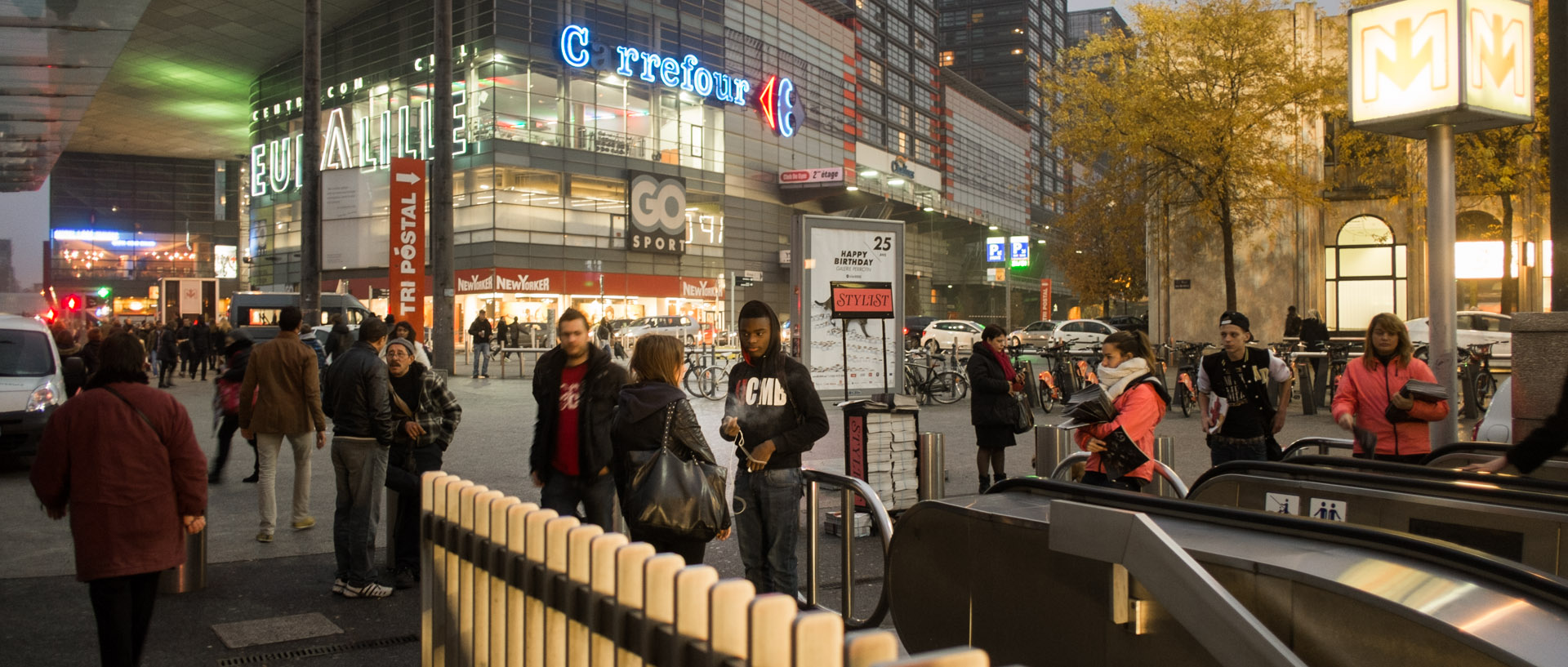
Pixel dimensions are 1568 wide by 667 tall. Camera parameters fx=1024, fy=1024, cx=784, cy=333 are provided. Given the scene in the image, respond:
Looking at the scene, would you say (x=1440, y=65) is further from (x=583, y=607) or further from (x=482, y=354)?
(x=482, y=354)

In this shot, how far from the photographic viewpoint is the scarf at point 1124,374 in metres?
6.19

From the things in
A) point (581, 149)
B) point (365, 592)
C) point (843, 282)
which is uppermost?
point (581, 149)

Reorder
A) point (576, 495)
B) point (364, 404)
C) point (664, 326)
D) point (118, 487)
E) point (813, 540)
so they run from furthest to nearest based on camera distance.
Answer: point (664, 326) < point (364, 404) < point (576, 495) < point (813, 540) < point (118, 487)

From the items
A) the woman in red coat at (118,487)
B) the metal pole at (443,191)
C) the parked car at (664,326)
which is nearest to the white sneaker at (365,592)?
the woman in red coat at (118,487)

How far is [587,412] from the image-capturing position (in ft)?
19.0

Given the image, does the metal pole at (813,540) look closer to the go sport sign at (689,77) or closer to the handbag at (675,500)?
the handbag at (675,500)

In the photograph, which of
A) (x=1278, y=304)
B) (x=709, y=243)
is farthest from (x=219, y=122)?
(x=1278, y=304)

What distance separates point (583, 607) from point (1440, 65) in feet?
22.5

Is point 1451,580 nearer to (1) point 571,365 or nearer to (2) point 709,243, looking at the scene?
(1) point 571,365

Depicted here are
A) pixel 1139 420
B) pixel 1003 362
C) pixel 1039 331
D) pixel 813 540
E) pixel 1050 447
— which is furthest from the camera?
pixel 1039 331

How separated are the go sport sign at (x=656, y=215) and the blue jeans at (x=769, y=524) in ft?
157

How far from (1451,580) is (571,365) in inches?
181

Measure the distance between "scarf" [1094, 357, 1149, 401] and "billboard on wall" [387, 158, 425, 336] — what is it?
18692mm

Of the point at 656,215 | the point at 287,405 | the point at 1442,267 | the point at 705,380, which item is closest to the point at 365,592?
the point at 287,405
